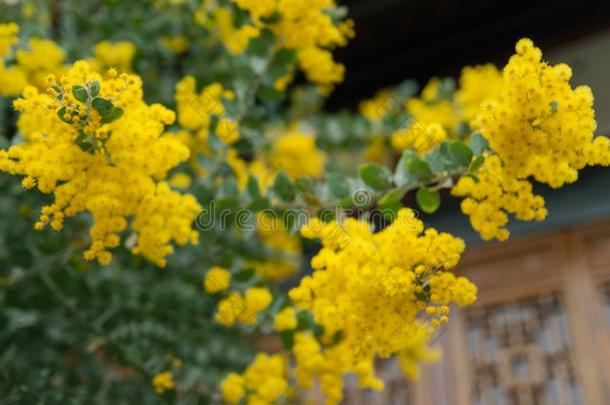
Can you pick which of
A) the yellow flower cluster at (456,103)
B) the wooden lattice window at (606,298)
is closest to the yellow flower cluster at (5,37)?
the yellow flower cluster at (456,103)

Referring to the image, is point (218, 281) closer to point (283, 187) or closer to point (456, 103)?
point (283, 187)

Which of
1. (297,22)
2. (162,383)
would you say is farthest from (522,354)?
(297,22)

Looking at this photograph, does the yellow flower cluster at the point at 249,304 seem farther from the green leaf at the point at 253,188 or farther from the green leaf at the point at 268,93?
the green leaf at the point at 268,93

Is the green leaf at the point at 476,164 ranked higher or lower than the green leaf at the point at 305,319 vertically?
higher

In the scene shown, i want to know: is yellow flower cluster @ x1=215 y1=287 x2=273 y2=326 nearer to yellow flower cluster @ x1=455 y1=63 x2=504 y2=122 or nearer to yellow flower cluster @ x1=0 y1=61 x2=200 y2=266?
Result: yellow flower cluster @ x1=0 y1=61 x2=200 y2=266

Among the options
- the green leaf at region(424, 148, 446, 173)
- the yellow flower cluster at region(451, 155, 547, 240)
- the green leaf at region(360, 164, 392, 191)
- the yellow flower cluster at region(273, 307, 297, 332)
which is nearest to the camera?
the yellow flower cluster at region(451, 155, 547, 240)

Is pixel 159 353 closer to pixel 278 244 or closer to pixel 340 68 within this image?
pixel 278 244

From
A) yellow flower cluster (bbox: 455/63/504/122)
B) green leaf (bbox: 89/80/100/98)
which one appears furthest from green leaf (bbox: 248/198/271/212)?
yellow flower cluster (bbox: 455/63/504/122)
